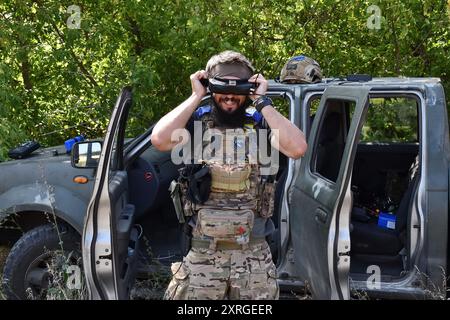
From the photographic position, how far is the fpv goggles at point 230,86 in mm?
2850

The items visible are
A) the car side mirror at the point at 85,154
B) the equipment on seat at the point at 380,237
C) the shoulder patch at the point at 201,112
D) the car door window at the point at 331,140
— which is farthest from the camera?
the equipment on seat at the point at 380,237

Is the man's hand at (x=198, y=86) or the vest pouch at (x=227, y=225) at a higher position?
the man's hand at (x=198, y=86)

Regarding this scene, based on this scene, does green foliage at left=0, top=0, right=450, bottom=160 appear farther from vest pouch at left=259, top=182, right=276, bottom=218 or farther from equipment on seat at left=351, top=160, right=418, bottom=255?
vest pouch at left=259, top=182, right=276, bottom=218

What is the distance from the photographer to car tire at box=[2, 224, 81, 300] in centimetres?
384

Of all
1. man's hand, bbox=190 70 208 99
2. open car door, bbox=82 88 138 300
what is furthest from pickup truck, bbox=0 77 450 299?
man's hand, bbox=190 70 208 99

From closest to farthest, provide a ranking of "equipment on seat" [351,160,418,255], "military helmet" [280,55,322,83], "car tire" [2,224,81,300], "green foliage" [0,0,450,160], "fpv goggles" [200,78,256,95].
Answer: "fpv goggles" [200,78,256,95], "car tire" [2,224,81,300], "equipment on seat" [351,160,418,255], "military helmet" [280,55,322,83], "green foliage" [0,0,450,160]

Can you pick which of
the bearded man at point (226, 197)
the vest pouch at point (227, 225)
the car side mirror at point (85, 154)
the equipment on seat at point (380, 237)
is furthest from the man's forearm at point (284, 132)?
the equipment on seat at point (380, 237)

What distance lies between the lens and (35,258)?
3846mm

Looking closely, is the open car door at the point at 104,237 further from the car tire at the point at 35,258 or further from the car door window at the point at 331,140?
the car door window at the point at 331,140

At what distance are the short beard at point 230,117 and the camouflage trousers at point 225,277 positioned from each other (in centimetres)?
61

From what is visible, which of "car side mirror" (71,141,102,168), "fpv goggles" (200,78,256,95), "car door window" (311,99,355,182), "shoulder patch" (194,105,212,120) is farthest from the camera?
"car door window" (311,99,355,182)

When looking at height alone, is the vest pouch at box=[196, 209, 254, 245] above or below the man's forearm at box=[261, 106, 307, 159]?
below

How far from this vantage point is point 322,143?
4199mm
